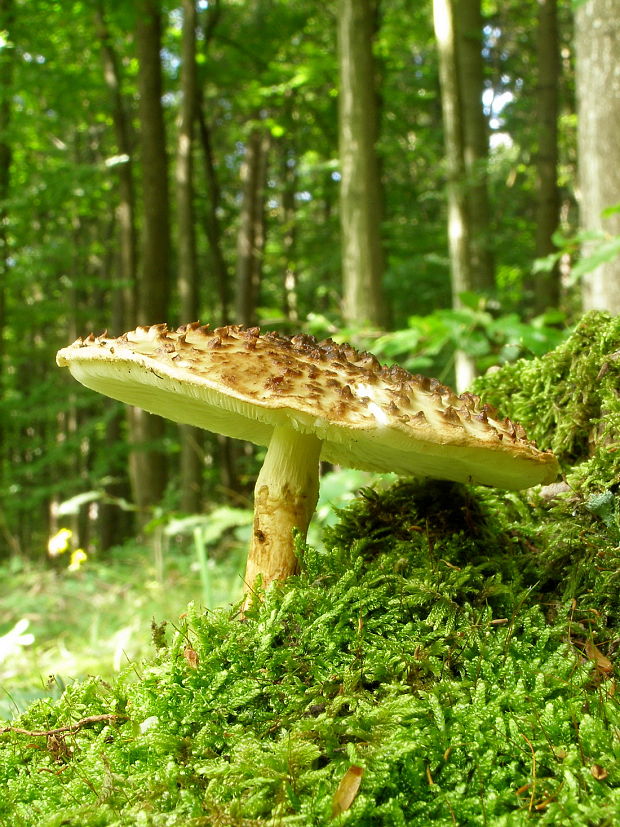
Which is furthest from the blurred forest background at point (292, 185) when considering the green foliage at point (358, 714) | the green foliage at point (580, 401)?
the green foliage at point (358, 714)

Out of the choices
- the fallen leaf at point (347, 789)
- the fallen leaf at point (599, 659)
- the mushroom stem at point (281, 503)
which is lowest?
the fallen leaf at point (347, 789)

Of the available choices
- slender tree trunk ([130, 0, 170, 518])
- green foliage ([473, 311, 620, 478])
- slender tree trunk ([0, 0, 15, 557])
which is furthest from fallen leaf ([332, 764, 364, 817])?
slender tree trunk ([0, 0, 15, 557])

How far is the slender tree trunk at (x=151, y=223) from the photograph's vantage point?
10992mm

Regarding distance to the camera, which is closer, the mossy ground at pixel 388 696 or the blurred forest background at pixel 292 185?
the mossy ground at pixel 388 696

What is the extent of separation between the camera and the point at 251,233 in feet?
54.3

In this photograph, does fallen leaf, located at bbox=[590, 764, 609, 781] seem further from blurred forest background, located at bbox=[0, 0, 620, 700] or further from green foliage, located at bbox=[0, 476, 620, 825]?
blurred forest background, located at bbox=[0, 0, 620, 700]

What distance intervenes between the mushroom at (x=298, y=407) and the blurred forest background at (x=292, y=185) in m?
2.47

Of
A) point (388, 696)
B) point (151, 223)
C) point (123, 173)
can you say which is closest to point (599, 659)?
point (388, 696)

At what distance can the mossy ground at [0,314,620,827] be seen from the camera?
1.46m

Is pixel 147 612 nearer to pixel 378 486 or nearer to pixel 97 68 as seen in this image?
pixel 378 486

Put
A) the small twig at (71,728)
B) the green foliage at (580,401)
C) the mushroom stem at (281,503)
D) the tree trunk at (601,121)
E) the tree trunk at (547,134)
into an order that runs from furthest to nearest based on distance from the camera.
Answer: the tree trunk at (547,134) < the tree trunk at (601,121) < the green foliage at (580,401) < the mushroom stem at (281,503) < the small twig at (71,728)

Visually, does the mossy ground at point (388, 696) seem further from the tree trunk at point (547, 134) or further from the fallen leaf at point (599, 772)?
the tree trunk at point (547, 134)

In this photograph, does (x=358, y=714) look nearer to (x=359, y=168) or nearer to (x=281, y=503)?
(x=281, y=503)

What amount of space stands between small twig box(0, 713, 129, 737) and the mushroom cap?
0.99 meters
